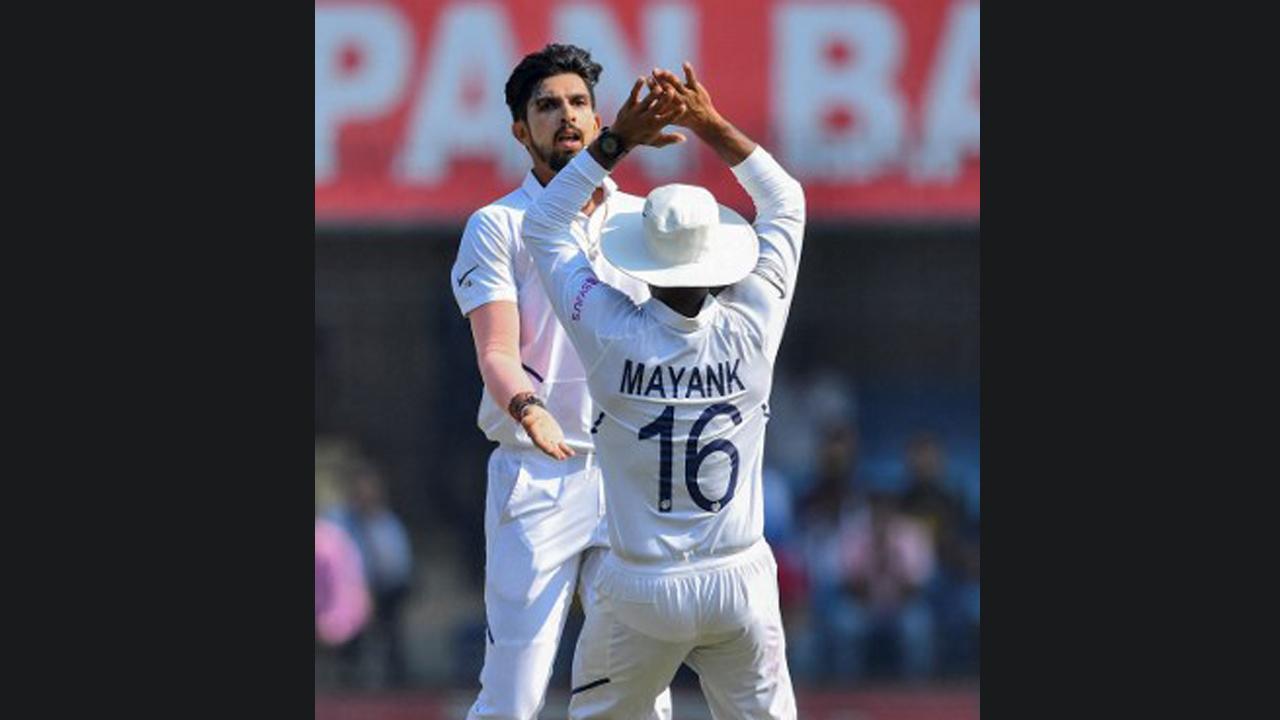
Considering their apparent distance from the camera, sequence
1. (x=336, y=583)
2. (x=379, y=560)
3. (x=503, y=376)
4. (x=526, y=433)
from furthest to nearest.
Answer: (x=379, y=560), (x=336, y=583), (x=526, y=433), (x=503, y=376)

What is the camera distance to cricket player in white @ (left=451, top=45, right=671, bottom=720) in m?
6.96

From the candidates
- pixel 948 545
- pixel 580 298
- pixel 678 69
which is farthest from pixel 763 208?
pixel 948 545

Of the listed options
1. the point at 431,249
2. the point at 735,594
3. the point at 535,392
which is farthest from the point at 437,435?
the point at 735,594

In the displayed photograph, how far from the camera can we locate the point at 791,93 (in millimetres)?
10461

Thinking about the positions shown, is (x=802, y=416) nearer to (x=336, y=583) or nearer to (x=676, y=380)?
(x=336, y=583)

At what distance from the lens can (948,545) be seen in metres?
10.8

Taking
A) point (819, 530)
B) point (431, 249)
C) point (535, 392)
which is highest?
point (431, 249)

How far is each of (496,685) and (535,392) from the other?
102cm

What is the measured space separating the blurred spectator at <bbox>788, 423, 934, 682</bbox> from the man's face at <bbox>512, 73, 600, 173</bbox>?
395 centimetres

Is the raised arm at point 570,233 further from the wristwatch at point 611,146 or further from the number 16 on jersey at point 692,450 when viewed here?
the number 16 on jersey at point 692,450

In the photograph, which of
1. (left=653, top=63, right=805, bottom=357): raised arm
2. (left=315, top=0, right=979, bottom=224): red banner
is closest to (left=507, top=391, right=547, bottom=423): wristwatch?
(left=653, top=63, right=805, bottom=357): raised arm

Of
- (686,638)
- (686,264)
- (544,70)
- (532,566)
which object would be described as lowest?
(686,638)

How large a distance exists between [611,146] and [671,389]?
2.63 ft

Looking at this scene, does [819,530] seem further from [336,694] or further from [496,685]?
[496,685]
